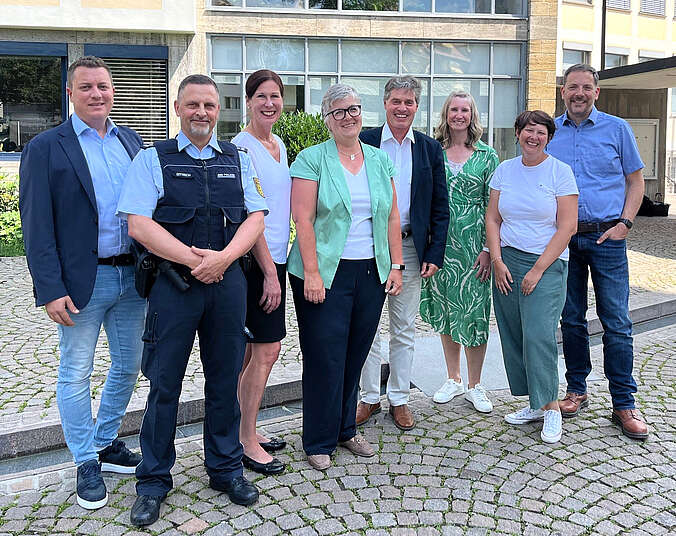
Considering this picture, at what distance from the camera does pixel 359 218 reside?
417 cm

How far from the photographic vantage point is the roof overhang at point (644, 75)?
18047mm

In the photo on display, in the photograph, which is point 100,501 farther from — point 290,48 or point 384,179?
point 290,48

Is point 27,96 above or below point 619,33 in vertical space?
below

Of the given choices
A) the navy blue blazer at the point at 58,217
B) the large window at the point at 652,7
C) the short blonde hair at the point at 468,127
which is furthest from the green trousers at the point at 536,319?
the large window at the point at 652,7

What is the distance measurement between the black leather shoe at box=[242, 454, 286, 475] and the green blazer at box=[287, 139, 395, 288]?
3.50 ft

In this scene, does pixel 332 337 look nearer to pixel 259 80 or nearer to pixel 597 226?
pixel 259 80

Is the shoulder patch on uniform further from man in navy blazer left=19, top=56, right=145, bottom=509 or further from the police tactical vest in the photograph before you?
man in navy blazer left=19, top=56, right=145, bottom=509

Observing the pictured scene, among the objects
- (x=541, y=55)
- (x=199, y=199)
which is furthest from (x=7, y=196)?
(x=541, y=55)

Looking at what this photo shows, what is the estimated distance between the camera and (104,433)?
408 centimetres

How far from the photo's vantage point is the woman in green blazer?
4086 millimetres

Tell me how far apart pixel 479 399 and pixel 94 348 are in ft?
8.94

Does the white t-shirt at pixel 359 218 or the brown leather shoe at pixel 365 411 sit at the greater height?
the white t-shirt at pixel 359 218

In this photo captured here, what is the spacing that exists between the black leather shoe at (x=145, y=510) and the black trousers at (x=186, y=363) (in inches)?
1.4

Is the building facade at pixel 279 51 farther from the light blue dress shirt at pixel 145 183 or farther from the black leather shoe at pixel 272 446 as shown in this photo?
the light blue dress shirt at pixel 145 183
